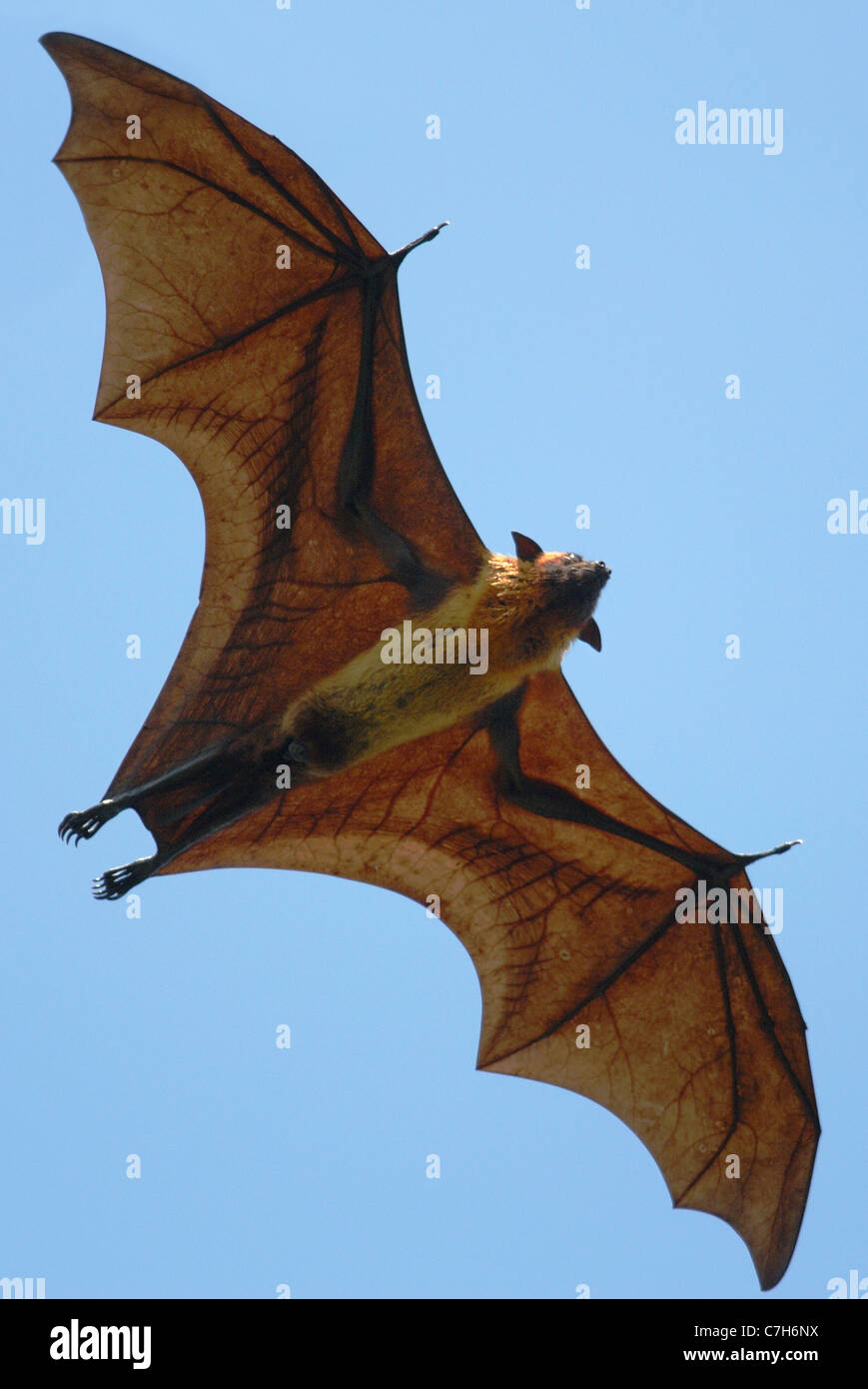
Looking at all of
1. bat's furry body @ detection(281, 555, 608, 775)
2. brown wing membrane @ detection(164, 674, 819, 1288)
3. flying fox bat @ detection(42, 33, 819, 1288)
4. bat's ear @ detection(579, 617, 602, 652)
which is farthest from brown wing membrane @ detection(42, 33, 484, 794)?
brown wing membrane @ detection(164, 674, 819, 1288)

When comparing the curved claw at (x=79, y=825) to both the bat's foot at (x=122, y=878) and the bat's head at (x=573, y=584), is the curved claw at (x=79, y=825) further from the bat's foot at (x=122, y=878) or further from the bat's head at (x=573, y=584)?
the bat's head at (x=573, y=584)

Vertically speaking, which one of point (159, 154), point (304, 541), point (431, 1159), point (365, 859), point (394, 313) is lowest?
point (431, 1159)

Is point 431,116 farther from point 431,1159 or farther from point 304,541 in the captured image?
point 431,1159

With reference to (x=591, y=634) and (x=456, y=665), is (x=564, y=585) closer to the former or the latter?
(x=591, y=634)

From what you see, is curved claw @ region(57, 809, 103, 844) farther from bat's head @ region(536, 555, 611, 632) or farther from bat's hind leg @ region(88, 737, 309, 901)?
bat's head @ region(536, 555, 611, 632)

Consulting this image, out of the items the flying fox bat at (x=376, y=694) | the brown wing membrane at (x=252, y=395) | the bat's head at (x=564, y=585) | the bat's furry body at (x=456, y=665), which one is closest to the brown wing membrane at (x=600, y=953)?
the flying fox bat at (x=376, y=694)

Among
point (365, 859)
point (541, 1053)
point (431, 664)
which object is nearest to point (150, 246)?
point (431, 664)
